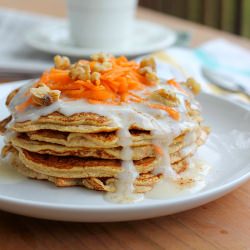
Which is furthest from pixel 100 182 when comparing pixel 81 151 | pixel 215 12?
pixel 215 12

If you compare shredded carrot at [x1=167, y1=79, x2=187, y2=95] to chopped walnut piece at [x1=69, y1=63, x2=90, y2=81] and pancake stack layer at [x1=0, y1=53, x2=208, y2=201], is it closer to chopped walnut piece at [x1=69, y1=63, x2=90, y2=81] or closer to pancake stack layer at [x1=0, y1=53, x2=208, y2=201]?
pancake stack layer at [x1=0, y1=53, x2=208, y2=201]

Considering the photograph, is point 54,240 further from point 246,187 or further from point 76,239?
point 246,187

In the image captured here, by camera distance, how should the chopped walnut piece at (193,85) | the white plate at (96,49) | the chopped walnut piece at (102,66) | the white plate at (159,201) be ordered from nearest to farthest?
the white plate at (159,201) < the chopped walnut piece at (102,66) < the chopped walnut piece at (193,85) < the white plate at (96,49)

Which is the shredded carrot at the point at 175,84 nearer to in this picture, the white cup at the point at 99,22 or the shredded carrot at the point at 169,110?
the shredded carrot at the point at 169,110

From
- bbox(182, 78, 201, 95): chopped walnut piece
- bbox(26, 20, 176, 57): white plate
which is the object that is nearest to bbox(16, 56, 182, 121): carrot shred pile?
bbox(182, 78, 201, 95): chopped walnut piece

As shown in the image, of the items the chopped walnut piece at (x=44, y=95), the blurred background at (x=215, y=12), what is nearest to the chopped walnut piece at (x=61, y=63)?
the chopped walnut piece at (x=44, y=95)

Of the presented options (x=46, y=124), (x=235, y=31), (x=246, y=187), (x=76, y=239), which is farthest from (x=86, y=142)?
(x=235, y=31)
